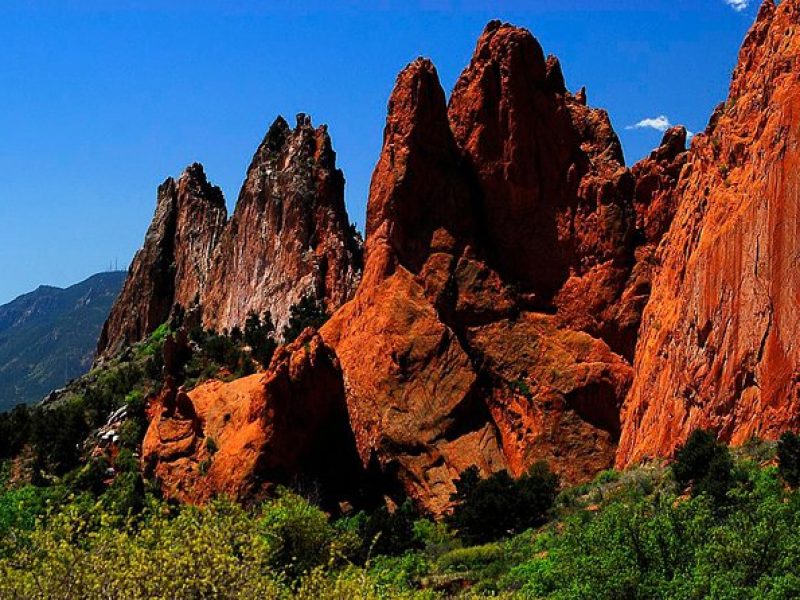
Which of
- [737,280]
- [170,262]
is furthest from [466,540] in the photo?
[170,262]

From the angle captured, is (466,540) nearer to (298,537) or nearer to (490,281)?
(298,537)

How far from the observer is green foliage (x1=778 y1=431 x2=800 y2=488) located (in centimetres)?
3067

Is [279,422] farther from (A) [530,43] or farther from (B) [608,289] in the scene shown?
(A) [530,43]

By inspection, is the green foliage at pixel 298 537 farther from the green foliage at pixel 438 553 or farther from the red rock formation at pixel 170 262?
the red rock formation at pixel 170 262

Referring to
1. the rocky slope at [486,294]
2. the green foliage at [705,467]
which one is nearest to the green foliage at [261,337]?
the rocky slope at [486,294]

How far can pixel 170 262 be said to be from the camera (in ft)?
377

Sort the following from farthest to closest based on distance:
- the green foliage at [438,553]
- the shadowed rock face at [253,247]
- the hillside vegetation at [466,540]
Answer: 1. the shadowed rock face at [253,247]
2. the hillside vegetation at [466,540]
3. the green foliage at [438,553]

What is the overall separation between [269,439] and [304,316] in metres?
30.0

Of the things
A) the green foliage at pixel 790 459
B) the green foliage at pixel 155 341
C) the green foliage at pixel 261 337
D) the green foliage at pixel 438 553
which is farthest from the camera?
the green foliage at pixel 155 341

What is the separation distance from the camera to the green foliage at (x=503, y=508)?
4141 centimetres

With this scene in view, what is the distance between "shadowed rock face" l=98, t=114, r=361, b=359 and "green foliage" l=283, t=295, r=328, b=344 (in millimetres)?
977

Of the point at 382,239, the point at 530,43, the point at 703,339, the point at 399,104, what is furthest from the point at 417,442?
the point at 530,43

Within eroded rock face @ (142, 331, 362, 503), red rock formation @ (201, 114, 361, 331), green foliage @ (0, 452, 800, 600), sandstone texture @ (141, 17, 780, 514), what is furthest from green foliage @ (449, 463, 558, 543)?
red rock formation @ (201, 114, 361, 331)

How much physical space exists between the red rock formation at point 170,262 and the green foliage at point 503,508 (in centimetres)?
6792
